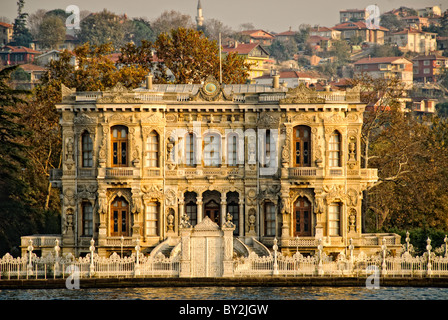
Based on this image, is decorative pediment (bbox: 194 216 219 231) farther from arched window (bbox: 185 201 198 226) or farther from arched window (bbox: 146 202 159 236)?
arched window (bbox: 185 201 198 226)

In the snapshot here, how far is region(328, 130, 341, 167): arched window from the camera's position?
70438 millimetres

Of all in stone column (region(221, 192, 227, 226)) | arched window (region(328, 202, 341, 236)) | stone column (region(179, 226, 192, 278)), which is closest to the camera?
stone column (region(179, 226, 192, 278))

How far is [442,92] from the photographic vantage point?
192 m

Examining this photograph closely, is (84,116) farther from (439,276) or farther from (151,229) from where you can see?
(439,276)

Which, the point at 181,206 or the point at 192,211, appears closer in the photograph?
the point at 181,206

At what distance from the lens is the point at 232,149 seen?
70875 millimetres

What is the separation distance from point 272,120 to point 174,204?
6887 millimetres

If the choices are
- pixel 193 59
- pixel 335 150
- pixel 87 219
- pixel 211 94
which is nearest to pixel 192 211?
pixel 87 219

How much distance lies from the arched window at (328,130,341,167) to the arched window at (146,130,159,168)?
30.3 feet

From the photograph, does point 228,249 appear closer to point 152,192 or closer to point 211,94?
point 152,192

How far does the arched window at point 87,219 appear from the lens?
2783 inches

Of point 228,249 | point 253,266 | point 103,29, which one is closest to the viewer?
point 228,249

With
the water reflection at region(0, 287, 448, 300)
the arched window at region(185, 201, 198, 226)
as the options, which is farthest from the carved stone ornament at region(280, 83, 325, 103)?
the water reflection at region(0, 287, 448, 300)

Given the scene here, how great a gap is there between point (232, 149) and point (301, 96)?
473cm
